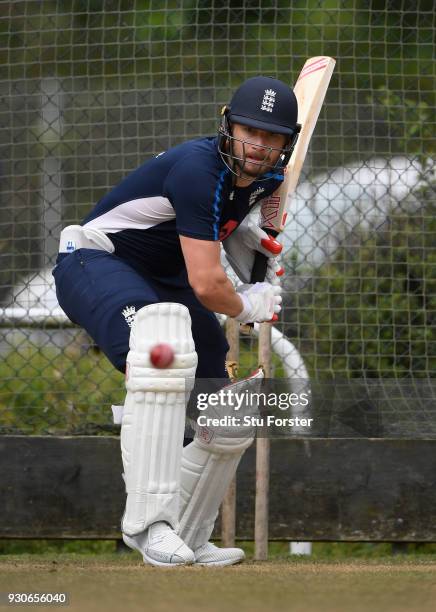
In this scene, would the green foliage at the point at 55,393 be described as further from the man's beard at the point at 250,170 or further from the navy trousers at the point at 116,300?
the man's beard at the point at 250,170

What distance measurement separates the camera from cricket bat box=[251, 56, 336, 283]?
198 inches

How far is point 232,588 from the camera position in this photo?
3514mm

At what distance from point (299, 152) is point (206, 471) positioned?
143 cm

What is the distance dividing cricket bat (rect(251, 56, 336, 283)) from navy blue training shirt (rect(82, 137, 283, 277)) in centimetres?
11

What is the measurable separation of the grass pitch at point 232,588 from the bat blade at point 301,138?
4.86 ft

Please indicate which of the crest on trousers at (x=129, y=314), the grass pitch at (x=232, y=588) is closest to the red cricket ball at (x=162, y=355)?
the crest on trousers at (x=129, y=314)

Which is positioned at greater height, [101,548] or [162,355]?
[162,355]

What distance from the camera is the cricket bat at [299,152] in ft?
16.5

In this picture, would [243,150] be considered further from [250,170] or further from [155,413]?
[155,413]

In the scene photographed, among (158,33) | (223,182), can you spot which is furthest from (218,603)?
(158,33)

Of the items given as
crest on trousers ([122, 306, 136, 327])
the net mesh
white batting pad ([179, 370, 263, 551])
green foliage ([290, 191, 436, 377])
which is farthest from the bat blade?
green foliage ([290, 191, 436, 377])

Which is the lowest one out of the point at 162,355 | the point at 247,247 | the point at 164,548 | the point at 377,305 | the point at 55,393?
the point at 55,393

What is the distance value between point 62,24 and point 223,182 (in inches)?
96.1

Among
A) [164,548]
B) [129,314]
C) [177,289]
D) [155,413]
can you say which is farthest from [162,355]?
[177,289]
